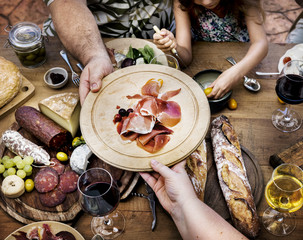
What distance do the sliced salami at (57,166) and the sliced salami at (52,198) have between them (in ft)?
0.31

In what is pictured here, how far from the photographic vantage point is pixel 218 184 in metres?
1.42

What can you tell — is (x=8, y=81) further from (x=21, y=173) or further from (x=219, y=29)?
(x=219, y=29)

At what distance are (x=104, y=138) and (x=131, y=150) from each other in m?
0.13

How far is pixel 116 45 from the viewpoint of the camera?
5.79 feet

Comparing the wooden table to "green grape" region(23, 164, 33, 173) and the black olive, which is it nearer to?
"green grape" region(23, 164, 33, 173)

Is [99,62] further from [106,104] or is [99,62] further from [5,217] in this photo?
[5,217]

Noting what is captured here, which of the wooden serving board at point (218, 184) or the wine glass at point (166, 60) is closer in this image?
the wooden serving board at point (218, 184)

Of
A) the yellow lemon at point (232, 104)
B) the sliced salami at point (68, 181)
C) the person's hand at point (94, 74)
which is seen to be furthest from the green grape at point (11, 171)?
the yellow lemon at point (232, 104)

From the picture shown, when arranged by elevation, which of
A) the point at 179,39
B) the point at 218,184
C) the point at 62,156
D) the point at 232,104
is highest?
the point at 179,39

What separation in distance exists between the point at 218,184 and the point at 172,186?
0.28 m

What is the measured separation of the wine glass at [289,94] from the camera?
144 centimetres

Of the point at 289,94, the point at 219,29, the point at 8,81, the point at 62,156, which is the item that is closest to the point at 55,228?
the point at 62,156

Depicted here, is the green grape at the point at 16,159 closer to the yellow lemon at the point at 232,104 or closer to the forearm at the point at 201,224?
the forearm at the point at 201,224

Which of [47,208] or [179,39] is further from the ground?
[179,39]
